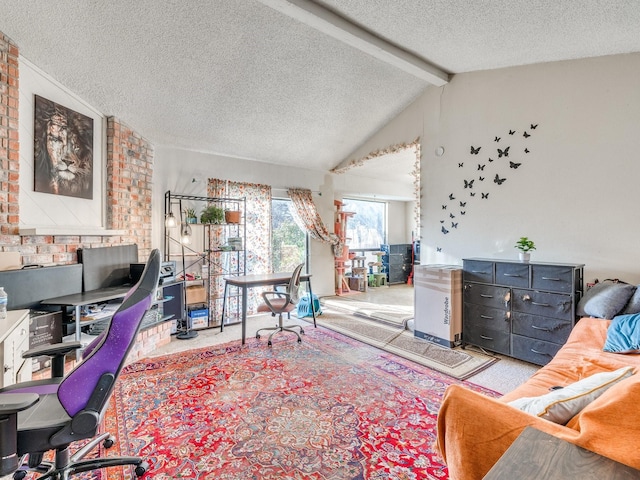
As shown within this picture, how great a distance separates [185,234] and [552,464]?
4340mm

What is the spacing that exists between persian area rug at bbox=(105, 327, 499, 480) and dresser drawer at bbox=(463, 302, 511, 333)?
0.90 metres

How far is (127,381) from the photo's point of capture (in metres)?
2.78

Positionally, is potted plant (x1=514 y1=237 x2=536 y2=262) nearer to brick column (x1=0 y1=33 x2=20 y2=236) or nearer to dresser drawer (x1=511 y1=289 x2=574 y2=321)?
dresser drawer (x1=511 y1=289 x2=574 y2=321)

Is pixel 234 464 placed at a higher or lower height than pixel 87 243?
lower

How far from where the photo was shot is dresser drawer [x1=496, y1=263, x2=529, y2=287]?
3.12 metres

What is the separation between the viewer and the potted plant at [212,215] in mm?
4482

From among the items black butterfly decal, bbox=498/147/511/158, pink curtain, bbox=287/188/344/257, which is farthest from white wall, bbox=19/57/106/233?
black butterfly decal, bbox=498/147/511/158

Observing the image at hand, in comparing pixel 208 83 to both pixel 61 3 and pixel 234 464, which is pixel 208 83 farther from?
pixel 234 464

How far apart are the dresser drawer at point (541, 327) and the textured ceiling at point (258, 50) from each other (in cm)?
246

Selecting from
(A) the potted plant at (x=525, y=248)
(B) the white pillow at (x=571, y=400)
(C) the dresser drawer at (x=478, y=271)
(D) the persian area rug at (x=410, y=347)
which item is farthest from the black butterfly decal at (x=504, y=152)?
(B) the white pillow at (x=571, y=400)

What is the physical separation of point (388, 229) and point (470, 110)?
471 centimetres

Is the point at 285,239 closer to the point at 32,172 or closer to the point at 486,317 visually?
the point at 486,317

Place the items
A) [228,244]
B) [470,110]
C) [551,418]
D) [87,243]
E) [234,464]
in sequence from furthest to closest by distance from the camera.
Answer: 1. [228,244]
2. [470,110]
3. [87,243]
4. [234,464]
5. [551,418]

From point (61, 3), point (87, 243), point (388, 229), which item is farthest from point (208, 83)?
point (388, 229)
